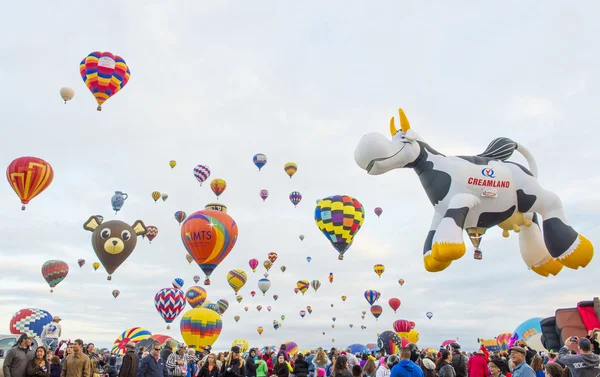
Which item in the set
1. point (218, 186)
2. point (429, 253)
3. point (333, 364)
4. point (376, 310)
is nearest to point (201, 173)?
point (218, 186)

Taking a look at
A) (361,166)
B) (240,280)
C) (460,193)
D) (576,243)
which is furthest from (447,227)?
(240,280)

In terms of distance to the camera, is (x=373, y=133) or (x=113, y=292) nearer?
(x=373, y=133)

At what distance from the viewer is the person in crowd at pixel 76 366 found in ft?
20.8

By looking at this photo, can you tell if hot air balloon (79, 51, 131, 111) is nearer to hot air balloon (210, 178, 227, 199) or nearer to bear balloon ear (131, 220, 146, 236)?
bear balloon ear (131, 220, 146, 236)

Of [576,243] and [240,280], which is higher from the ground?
[240,280]

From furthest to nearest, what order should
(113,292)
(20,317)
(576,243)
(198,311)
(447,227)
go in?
1. (113,292)
2. (20,317)
3. (198,311)
4. (576,243)
5. (447,227)

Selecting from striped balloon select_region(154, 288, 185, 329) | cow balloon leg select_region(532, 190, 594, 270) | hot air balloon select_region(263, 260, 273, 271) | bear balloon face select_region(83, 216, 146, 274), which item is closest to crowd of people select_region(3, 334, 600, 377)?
cow balloon leg select_region(532, 190, 594, 270)

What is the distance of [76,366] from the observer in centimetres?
634

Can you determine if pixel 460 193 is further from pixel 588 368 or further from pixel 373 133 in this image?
pixel 588 368

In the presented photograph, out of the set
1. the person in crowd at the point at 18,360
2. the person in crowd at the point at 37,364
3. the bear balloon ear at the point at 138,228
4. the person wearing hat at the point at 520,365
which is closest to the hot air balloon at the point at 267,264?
the bear balloon ear at the point at 138,228

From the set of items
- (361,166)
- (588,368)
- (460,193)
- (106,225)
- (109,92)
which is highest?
(109,92)

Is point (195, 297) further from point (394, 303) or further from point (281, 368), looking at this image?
point (281, 368)

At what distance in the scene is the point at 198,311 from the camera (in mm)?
19703

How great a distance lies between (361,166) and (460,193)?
5.81 ft
